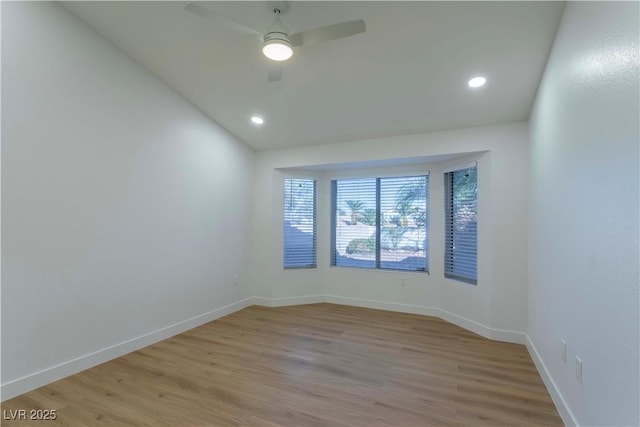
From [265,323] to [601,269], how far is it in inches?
145

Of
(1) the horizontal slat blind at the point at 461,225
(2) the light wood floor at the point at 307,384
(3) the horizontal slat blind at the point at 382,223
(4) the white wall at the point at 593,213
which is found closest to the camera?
(4) the white wall at the point at 593,213

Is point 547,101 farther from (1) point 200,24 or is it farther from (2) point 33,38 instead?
(2) point 33,38

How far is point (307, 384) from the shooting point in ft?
8.53

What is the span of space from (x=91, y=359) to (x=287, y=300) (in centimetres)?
276

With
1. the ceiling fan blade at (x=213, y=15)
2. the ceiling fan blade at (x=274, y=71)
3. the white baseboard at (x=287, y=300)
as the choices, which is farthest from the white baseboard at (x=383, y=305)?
the ceiling fan blade at (x=213, y=15)

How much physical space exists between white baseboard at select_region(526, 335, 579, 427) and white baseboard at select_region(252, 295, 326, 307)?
10.3 feet

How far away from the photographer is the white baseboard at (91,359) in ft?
7.75

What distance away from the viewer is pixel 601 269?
1.55 metres

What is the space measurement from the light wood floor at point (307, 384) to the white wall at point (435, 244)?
0.50 meters

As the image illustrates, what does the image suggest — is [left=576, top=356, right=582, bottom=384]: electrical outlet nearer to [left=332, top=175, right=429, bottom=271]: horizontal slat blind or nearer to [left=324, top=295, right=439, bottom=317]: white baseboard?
[left=324, top=295, right=439, bottom=317]: white baseboard

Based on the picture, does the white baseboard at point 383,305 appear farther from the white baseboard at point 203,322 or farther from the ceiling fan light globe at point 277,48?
the ceiling fan light globe at point 277,48

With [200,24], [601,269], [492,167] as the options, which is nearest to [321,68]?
[200,24]

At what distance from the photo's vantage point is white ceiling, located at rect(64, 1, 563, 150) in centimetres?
241

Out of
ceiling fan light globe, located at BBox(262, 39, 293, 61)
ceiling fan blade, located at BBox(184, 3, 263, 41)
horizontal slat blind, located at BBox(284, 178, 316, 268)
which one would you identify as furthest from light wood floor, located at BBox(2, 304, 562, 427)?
ceiling fan blade, located at BBox(184, 3, 263, 41)
